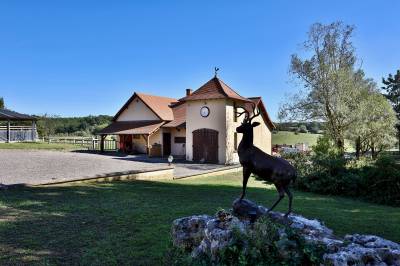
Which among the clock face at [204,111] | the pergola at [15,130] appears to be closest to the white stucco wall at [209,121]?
the clock face at [204,111]

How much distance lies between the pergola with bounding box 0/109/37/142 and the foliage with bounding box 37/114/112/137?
67.6 feet

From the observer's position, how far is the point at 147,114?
3275 centimetres

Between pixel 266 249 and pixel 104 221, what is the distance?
427cm

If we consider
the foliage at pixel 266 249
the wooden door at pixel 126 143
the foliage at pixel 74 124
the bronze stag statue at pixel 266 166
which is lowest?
the foliage at pixel 266 249

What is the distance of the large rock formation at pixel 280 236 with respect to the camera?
149 inches

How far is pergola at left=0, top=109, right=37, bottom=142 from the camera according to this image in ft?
116

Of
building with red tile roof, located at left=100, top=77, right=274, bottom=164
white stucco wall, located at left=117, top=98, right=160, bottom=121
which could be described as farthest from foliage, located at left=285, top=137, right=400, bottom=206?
white stucco wall, located at left=117, top=98, right=160, bottom=121

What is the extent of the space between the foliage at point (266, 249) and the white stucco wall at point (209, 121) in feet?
73.1

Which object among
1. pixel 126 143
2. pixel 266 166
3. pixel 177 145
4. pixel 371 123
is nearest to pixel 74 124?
pixel 126 143

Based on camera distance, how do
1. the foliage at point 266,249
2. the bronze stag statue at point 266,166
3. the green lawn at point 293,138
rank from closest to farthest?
the foliage at point 266,249 < the bronze stag statue at point 266,166 < the green lawn at point 293,138

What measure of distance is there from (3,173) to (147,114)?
18948 mm

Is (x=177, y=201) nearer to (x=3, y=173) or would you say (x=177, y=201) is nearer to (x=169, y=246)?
(x=169, y=246)

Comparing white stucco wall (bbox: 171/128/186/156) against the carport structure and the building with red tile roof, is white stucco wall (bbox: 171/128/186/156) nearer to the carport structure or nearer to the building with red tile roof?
the building with red tile roof

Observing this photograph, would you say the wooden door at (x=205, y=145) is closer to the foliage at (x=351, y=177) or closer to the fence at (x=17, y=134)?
the foliage at (x=351, y=177)
